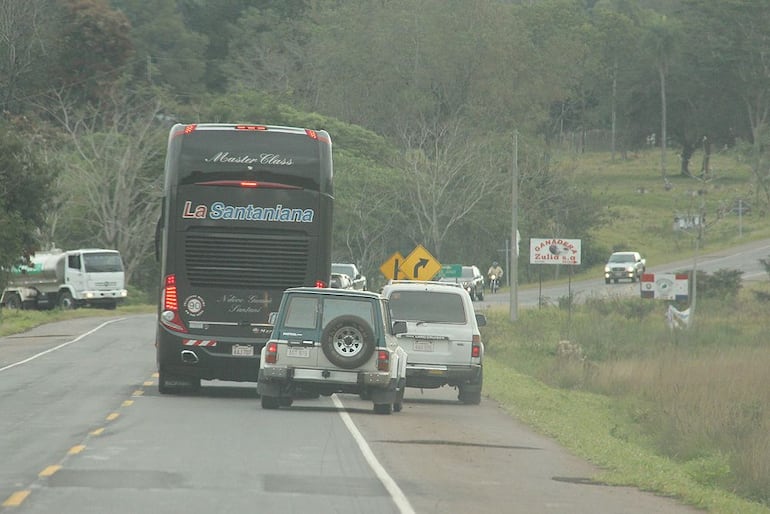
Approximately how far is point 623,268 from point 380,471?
6866cm

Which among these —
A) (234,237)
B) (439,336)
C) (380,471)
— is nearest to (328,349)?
(234,237)

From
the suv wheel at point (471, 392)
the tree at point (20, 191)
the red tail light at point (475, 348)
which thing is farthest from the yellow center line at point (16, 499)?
the tree at point (20, 191)

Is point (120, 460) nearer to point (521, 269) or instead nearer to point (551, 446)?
point (551, 446)

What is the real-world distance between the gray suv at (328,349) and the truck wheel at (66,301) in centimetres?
4347

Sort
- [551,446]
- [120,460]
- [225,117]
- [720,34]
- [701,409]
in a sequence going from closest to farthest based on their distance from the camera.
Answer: [120,460] → [551,446] → [701,409] → [225,117] → [720,34]

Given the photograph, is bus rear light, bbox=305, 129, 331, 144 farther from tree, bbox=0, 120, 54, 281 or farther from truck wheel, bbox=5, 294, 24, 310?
truck wheel, bbox=5, 294, 24, 310

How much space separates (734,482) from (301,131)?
935 centimetres

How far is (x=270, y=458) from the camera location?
15.9 metres

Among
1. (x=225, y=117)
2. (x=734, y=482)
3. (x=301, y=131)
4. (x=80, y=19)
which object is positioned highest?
(x=80, y=19)

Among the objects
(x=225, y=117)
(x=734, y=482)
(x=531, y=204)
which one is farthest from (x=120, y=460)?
(x=531, y=204)

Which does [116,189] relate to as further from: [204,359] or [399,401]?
[399,401]

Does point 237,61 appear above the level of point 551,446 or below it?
above

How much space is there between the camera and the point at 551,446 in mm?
19234

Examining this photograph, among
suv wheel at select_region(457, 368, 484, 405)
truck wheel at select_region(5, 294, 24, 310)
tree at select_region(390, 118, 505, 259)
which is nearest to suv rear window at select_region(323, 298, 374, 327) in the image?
suv wheel at select_region(457, 368, 484, 405)
